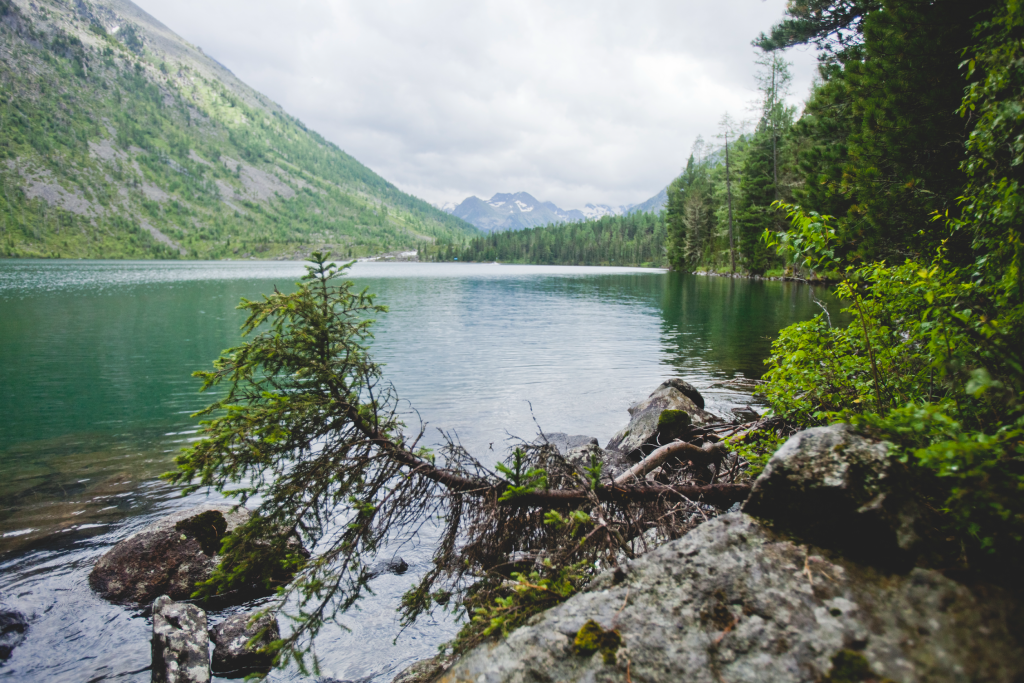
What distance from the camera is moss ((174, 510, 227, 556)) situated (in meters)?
6.36

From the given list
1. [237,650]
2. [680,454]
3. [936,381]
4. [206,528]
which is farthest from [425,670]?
[936,381]

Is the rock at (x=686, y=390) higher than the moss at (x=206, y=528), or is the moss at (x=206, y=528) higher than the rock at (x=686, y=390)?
the rock at (x=686, y=390)

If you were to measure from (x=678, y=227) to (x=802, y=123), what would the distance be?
232 ft

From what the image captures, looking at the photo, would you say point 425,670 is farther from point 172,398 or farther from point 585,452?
point 172,398

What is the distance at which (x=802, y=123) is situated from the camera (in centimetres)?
2302

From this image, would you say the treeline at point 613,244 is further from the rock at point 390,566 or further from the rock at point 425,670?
the rock at point 425,670

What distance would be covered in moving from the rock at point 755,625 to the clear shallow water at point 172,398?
3.37m

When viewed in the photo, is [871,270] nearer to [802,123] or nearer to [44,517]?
[44,517]

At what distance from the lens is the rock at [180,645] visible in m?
4.68

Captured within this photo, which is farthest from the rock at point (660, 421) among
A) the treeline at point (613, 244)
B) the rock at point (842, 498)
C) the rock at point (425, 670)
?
the treeline at point (613, 244)

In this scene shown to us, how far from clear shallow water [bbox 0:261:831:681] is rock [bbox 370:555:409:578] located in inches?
6.2

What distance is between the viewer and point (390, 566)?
6895 millimetres

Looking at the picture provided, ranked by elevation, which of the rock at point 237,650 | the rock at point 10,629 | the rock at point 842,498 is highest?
the rock at point 842,498

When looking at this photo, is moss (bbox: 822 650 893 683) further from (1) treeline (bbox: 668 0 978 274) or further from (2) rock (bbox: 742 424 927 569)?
(1) treeline (bbox: 668 0 978 274)
